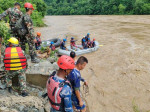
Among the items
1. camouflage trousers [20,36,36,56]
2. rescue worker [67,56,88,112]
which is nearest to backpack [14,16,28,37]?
camouflage trousers [20,36,36,56]

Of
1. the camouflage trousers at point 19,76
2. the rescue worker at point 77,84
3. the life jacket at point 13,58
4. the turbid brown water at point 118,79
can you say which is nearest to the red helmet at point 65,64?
the rescue worker at point 77,84

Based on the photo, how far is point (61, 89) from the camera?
1688mm

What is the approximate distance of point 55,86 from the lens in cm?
171

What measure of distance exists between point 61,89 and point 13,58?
1.61 m

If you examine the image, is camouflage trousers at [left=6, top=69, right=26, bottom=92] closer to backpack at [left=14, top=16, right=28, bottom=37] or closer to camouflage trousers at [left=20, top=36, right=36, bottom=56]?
camouflage trousers at [left=20, top=36, right=36, bottom=56]

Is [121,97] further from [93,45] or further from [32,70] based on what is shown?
[93,45]

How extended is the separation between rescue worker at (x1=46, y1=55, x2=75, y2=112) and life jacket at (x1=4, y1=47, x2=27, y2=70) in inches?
54.1

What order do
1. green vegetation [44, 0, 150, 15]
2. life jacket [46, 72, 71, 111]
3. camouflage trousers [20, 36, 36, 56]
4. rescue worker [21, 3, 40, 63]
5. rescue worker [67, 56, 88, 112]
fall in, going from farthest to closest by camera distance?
green vegetation [44, 0, 150, 15] → camouflage trousers [20, 36, 36, 56] → rescue worker [21, 3, 40, 63] → rescue worker [67, 56, 88, 112] → life jacket [46, 72, 71, 111]

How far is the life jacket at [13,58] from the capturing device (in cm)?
283

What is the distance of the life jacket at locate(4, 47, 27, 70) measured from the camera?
9.29 ft

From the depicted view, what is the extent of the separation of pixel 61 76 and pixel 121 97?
3.04 meters

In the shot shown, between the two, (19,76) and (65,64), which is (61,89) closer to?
(65,64)

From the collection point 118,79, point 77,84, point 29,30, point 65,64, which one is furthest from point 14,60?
point 118,79

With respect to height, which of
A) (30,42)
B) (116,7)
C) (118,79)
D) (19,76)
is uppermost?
(116,7)
